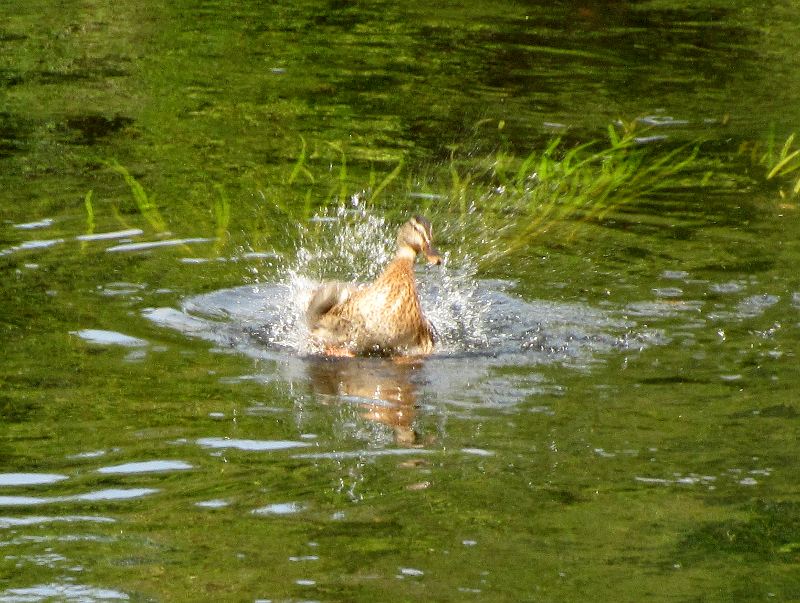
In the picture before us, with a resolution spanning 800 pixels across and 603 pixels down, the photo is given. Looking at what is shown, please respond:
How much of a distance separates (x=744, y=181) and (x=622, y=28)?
18.9ft

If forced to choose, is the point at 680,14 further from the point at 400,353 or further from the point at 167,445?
the point at 167,445

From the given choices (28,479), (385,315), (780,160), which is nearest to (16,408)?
(28,479)

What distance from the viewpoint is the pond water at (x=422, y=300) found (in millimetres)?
6066

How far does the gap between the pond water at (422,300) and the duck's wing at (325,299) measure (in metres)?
0.12

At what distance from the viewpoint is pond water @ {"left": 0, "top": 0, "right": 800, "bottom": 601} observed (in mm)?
6066

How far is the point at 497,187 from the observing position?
1178cm

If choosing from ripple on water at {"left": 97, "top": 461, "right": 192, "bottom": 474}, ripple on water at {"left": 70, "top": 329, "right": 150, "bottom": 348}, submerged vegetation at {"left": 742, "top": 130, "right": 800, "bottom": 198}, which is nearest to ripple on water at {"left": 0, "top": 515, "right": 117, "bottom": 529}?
ripple on water at {"left": 97, "top": 461, "right": 192, "bottom": 474}

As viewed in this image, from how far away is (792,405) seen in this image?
780cm

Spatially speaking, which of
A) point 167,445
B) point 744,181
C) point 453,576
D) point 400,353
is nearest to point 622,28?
point 744,181

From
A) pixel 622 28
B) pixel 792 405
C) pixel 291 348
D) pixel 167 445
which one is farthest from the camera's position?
pixel 622 28

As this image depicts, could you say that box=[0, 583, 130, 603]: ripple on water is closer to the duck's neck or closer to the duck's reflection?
the duck's reflection

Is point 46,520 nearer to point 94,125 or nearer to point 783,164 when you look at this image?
point 94,125

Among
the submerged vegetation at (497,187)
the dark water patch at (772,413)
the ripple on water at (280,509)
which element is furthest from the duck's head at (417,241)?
the ripple on water at (280,509)

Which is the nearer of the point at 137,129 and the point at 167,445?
the point at 167,445
